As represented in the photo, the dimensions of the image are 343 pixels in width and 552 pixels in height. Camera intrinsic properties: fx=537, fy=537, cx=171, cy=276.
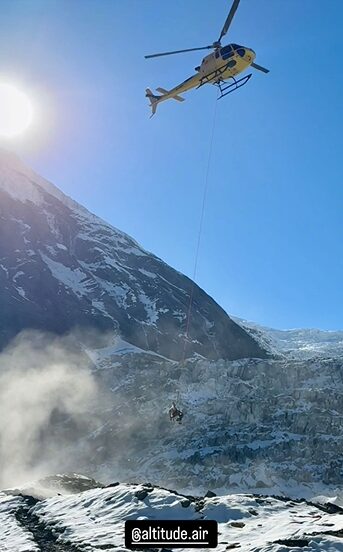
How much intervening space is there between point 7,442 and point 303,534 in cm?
12491

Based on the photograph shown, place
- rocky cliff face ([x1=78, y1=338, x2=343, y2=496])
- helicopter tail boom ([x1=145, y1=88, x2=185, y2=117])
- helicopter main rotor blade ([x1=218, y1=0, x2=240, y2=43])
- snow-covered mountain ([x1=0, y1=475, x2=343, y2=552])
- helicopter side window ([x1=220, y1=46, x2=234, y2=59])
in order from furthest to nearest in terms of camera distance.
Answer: rocky cliff face ([x1=78, y1=338, x2=343, y2=496]) < helicopter tail boom ([x1=145, y1=88, x2=185, y2=117]) < helicopter side window ([x1=220, y1=46, x2=234, y2=59]) < helicopter main rotor blade ([x1=218, y1=0, x2=240, y2=43]) < snow-covered mountain ([x1=0, y1=475, x2=343, y2=552])

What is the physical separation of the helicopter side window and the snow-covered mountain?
97.7ft

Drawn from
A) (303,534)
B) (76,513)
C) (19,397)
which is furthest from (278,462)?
(303,534)

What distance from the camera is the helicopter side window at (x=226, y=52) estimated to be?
38969mm

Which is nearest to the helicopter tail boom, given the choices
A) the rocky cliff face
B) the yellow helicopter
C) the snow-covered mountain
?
the yellow helicopter

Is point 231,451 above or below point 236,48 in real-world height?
below

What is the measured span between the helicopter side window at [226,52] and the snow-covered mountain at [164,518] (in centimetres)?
2979

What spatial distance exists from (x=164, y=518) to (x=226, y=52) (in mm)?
31343

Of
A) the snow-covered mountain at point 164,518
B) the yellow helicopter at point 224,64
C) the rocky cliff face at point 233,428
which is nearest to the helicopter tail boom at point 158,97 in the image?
the yellow helicopter at point 224,64

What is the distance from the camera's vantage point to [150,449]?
12369 cm

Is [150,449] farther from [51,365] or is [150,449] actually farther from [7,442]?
[51,365]

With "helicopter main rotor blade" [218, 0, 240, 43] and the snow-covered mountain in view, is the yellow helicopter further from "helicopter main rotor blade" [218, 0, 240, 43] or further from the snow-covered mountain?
the snow-covered mountain

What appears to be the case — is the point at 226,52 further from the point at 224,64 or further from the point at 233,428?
the point at 233,428

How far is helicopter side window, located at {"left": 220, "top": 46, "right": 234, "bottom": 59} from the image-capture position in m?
39.0
